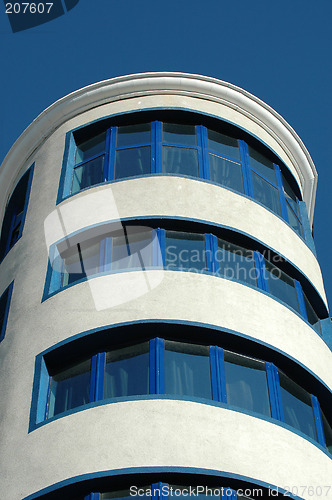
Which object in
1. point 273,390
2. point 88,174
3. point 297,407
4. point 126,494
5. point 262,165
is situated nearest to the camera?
point 126,494

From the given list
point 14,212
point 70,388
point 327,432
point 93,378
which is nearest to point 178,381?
point 93,378

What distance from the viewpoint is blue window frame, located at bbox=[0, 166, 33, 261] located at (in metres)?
22.2

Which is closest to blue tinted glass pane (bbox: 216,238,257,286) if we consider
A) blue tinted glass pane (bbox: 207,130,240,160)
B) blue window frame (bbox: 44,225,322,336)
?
blue window frame (bbox: 44,225,322,336)

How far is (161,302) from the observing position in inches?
648

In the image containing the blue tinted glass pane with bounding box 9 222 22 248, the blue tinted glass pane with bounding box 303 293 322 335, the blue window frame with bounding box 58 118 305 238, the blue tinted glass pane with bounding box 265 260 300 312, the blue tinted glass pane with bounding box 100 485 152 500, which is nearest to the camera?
the blue tinted glass pane with bounding box 100 485 152 500

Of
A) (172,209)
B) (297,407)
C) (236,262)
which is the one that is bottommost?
(297,407)

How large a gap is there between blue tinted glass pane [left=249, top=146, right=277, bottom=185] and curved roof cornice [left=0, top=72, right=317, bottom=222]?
1.28m

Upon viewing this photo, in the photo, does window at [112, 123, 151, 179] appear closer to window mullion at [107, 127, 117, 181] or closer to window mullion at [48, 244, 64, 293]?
window mullion at [107, 127, 117, 181]

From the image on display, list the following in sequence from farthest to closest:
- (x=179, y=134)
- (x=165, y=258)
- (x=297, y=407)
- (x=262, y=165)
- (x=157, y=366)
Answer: (x=262, y=165) < (x=179, y=134) < (x=165, y=258) < (x=297, y=407) < (x=157, y=366)

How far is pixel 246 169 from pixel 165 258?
13.9 ft

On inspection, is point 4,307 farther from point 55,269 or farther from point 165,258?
point 165,258

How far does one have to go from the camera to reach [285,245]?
1991 cm

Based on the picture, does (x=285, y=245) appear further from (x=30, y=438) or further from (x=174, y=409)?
(x=30, y=438)

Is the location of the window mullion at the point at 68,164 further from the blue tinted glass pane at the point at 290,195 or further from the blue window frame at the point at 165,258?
the blue tinted glass pane at the point at 290,195
